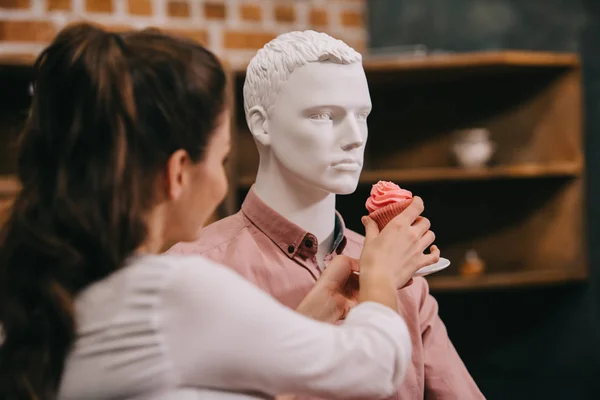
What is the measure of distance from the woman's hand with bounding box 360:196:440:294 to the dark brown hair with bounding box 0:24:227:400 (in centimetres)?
33

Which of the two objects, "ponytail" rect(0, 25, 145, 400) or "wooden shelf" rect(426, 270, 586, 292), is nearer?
"ponytail" rect(0, 25, 145, 400)

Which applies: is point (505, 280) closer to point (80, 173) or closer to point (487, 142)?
point (487, 142)

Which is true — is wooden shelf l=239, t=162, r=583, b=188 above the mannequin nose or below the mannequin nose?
below

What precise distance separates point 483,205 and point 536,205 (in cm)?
20

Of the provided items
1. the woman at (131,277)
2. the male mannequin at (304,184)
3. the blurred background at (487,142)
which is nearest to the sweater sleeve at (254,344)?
the woman at (131,277)

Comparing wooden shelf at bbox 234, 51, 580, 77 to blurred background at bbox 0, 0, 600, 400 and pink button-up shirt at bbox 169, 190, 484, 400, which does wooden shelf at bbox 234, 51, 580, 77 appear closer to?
blurred background at bbox 0, 0, 600, 400

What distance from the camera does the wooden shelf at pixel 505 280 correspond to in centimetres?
299

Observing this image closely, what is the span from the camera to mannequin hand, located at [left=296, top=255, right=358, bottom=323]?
130 cm

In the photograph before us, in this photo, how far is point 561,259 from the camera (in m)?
3.12

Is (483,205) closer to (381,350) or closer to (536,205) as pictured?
(536,205)

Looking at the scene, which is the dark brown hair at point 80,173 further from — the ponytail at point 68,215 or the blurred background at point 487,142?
the blurred background at point 487,142

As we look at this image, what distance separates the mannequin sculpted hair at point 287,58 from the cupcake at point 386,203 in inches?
10.2

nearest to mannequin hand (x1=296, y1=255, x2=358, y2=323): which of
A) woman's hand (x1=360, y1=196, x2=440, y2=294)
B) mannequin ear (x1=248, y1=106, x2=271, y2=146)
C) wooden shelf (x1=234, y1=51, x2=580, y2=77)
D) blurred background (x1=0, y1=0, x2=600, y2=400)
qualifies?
woman's hand (x1=360, y1=196, x2=440, y2=294)

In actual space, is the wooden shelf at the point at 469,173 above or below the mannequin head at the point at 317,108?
below
